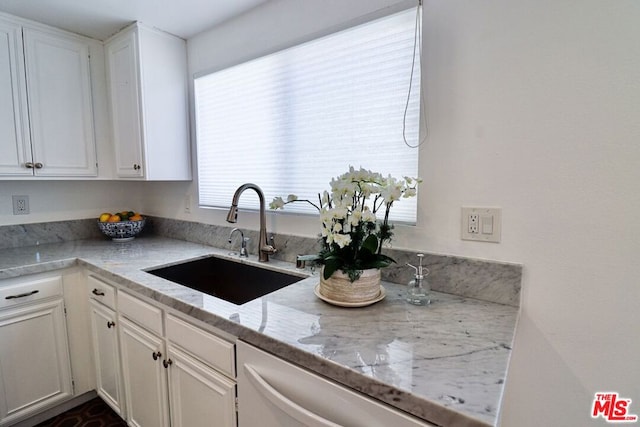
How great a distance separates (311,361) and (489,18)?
1.20 m

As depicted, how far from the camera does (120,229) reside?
6.98ft

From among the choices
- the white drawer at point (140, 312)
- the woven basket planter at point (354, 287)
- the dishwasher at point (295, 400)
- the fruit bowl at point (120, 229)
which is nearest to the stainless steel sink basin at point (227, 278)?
the white drawer at point (140, 312)

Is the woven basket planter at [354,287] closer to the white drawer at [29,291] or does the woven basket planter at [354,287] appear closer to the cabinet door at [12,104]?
the white drawer at [29,291]

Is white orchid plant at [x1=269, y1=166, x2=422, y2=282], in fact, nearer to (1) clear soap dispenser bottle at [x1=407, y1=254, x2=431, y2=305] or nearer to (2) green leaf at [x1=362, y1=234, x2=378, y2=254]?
(2) green leaf at [x1=362, y1=234, x2=378, y2=254]

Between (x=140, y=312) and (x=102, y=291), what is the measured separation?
1.39ft

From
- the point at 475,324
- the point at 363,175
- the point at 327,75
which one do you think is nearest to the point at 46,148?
the point at 327,75

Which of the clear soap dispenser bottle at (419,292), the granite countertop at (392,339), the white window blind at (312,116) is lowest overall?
the granite countertop at (392,339)

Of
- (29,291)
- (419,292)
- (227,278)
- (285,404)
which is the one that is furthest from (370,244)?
(29,291)

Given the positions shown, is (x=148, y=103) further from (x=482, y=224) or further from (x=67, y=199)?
(x=482, y=224)

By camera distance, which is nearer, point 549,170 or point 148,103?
point 549,170

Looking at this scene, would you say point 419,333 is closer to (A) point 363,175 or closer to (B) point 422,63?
(A) point 363,175

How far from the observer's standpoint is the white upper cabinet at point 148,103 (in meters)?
1.84

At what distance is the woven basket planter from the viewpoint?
39.3 inches

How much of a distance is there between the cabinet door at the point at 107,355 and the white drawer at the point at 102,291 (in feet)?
0.12
